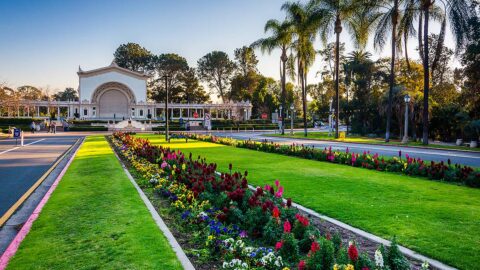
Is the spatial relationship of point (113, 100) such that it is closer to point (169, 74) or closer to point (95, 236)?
point (169, 74)

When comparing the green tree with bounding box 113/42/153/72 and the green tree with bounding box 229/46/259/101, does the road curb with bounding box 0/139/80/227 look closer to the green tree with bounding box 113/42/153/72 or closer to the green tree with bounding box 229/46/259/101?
the green tree with bounding box 229/46/259/101

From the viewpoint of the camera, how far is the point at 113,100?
287ft

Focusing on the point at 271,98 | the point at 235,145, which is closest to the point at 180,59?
the point at 271,98

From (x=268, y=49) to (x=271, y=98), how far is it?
42.7 metres

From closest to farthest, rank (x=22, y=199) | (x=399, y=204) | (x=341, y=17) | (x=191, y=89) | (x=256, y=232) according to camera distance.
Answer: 1. (x=256, y=232)
2. (x=399, y=204)
3. (x=22, y=199)
4. (x=341, y=17)
5. (x=191, y=89)

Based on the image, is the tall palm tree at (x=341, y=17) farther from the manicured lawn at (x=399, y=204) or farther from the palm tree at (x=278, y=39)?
the manicured lawn at (x=399, y=204)

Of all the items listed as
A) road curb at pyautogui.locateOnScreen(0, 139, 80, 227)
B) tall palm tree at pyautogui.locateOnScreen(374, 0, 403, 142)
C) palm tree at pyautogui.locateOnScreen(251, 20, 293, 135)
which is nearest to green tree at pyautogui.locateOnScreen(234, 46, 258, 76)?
palm tree at pyautogui.locateOnScreen(251, 20, 293, 135)

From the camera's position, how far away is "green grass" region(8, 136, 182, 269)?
450 centimetres

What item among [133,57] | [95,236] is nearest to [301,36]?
[95,236]

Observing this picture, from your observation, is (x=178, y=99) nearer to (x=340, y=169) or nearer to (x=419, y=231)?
(x=340, y=169)

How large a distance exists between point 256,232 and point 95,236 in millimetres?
2361

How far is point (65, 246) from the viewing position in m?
5.12

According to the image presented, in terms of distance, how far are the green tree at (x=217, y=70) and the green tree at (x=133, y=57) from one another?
15.8 metres

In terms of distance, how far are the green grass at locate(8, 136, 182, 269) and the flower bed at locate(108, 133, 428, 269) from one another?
60 centimetres
